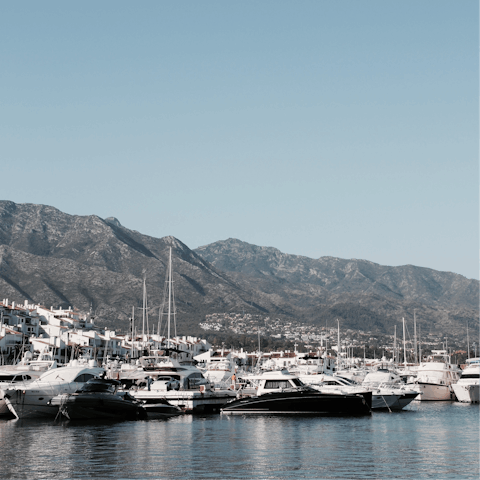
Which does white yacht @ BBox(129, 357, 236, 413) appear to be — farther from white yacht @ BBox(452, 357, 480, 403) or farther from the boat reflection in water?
white yacht @ BBox(452, 357, 480, 403)

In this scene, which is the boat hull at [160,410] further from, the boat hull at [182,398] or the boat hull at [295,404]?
the boat hull at [295,404]

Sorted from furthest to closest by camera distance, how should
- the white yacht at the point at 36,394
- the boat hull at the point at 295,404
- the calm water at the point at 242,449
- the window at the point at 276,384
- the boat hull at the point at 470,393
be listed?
the boat hull at the point at 470,393 < the window at the point at 276,384 < the boat hull at the point at 295,404 < the white yacht at the point at 36,394 < the calm water at the point at 242,449

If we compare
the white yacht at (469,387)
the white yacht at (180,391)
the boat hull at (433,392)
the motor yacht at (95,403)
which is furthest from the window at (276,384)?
the boat hull at (433,392)

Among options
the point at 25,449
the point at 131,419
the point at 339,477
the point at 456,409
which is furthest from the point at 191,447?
the point at 456,409

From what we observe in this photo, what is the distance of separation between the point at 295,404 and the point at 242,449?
16.6 m

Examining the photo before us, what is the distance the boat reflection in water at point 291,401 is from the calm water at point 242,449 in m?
1.41

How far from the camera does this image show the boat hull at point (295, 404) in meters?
50.5

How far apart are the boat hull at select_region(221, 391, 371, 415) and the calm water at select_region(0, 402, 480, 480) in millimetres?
1292

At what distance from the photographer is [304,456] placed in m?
32.3

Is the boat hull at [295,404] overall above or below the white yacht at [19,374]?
below

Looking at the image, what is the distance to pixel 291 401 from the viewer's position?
166 feet

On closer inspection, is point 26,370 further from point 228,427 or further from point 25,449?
point 25,449

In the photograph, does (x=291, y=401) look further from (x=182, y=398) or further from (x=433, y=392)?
(x=433, y=392)

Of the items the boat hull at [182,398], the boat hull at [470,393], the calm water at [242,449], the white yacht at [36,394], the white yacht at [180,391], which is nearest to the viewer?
the calm water at [242,449]
